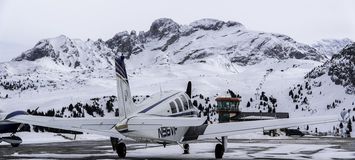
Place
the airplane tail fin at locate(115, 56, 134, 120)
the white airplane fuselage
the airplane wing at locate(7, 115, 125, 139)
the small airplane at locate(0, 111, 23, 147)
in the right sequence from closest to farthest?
the white airplane fuselage < the airplane wing at locate(7, 115, 125, 139) < the airplane tail fin at locate(115, 56, 134, 120) < the small airplane at locate(0, 111, 23, 147)

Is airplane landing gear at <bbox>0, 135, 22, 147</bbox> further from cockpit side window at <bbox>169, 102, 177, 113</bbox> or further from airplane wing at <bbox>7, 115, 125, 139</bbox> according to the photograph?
cockpit side window at <bbox>169, 102, 177, 113</bbox>

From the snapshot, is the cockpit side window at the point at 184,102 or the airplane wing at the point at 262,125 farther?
the cockpit side window at the point at 184,102

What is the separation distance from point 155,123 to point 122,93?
267cm

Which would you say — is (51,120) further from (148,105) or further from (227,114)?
(227,114)

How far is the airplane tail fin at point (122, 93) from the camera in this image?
2217cm

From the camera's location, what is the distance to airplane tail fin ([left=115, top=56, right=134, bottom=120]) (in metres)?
22.2

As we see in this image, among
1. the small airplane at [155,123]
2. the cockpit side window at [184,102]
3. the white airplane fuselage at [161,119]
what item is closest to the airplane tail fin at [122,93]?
the small airplane at [155,123]

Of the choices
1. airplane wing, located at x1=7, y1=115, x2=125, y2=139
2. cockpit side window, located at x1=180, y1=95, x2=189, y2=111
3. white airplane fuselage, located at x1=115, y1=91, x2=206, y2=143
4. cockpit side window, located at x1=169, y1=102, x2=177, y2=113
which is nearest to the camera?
white airplane fuselage, located at x1=115, y1=91, x2=206, y2=143

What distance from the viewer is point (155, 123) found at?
20469 mm

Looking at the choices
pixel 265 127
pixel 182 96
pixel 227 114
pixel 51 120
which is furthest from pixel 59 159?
pixel 227 114

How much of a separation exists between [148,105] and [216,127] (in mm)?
3083

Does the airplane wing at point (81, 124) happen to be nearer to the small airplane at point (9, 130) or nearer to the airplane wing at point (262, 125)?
the airplane wing at point (262, 125)

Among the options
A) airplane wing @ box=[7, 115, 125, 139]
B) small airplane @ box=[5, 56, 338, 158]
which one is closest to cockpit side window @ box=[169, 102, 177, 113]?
small airplane @ box=[5, 56, 338, 158]

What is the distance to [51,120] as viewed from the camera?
2292 cm
